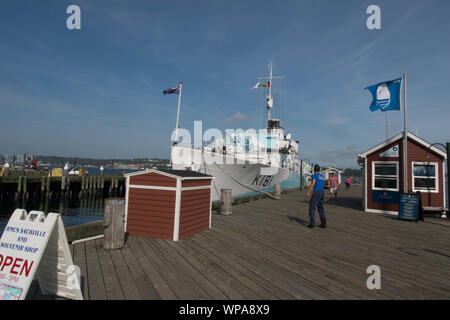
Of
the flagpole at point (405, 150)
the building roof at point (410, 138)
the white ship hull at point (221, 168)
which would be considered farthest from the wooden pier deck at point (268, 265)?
the white ship hull at point (221, 168)

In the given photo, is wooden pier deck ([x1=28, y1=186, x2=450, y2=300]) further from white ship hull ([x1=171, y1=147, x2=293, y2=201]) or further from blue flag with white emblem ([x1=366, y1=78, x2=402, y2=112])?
white ship hull ([x1=171, y1=147, x2=293, y2=201])

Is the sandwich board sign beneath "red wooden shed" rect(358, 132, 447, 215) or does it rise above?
beneath

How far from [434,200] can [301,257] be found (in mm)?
8972

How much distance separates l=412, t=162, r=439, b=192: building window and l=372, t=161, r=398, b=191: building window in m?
0.66

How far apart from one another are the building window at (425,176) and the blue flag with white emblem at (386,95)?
268cm

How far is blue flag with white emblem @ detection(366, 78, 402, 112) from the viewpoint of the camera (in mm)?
10695

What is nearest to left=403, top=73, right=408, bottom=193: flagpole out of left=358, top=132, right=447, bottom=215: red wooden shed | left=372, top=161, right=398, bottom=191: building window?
left=358, top=132, right=447, bottom=215: red wooden shed

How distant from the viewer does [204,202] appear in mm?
6676

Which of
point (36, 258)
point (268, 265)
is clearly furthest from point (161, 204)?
point (36, 258)

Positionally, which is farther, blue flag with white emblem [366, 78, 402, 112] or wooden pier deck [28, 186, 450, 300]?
blue flag with white emblem [366, 78, 402, 112]

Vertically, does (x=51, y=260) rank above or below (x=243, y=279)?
above

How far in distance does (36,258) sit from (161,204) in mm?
3112
